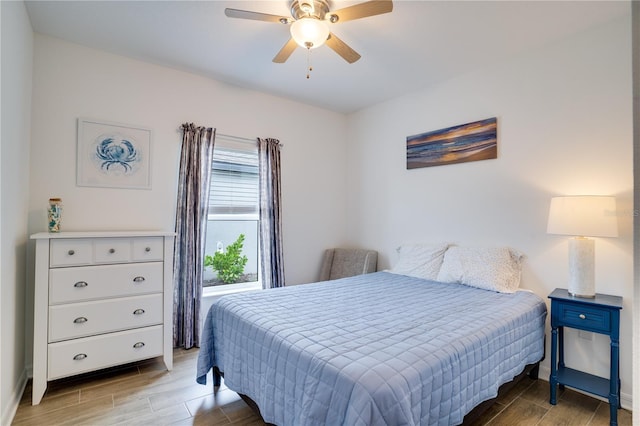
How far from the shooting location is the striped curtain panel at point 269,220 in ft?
11.7

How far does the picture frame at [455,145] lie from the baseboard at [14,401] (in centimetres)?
374

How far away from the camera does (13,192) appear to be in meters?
2.05

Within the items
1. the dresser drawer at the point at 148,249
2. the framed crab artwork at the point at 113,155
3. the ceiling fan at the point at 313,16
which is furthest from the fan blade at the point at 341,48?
the dresser drawer at the point at 148,249

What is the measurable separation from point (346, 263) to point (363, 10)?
2.78m

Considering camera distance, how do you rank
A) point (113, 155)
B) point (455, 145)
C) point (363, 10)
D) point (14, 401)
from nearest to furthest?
1. point (363, 10)
2. point (14, 401)
3. point (113, 155)
4. point (455, 145)

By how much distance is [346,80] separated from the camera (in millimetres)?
3287

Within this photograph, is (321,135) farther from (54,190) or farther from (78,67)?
(54,190)

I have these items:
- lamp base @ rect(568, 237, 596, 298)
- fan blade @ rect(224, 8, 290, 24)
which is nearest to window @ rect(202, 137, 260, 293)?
fan blade @ rect(224, 8, 290, 24)

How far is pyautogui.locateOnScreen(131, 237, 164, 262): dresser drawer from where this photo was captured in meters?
2.52

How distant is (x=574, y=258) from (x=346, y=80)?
2.48 m

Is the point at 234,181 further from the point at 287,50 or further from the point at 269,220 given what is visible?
the point at 287,50

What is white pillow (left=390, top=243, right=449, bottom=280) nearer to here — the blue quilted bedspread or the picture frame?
the blue quilted bedspread

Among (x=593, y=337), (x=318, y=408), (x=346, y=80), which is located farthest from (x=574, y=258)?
(x=346, y=80)

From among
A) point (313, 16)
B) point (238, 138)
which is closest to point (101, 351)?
point (238, 138)
